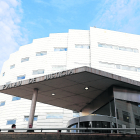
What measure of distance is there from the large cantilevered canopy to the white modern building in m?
16.0

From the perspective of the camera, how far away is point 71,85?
1585cm

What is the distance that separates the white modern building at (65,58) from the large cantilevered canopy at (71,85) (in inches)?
631

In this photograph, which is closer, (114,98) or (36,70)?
(114,98)

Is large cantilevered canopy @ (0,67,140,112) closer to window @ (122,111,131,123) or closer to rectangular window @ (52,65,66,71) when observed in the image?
window @ (122,111,131,123)

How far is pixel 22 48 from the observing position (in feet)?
148

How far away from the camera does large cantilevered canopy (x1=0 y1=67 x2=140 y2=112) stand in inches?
556

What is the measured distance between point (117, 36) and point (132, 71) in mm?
8984

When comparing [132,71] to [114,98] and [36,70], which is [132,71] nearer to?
[36,70]

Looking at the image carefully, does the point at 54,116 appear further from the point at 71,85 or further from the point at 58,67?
the point at 71,85

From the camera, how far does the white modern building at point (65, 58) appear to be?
3638 centimetres

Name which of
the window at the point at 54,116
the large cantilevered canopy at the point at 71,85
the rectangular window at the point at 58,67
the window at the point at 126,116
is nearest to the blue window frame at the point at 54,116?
the window at the point at 54,116

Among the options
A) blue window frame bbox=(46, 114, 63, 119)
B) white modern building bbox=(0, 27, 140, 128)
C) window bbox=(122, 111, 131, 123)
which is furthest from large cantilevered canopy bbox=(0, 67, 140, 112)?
white modern building bbox=(0, 27, 140, 128)

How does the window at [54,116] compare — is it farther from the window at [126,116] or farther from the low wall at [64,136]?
the low wall at [64,136]

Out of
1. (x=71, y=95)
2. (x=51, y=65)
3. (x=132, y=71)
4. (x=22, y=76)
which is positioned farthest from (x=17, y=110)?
(x=132, y=71)
